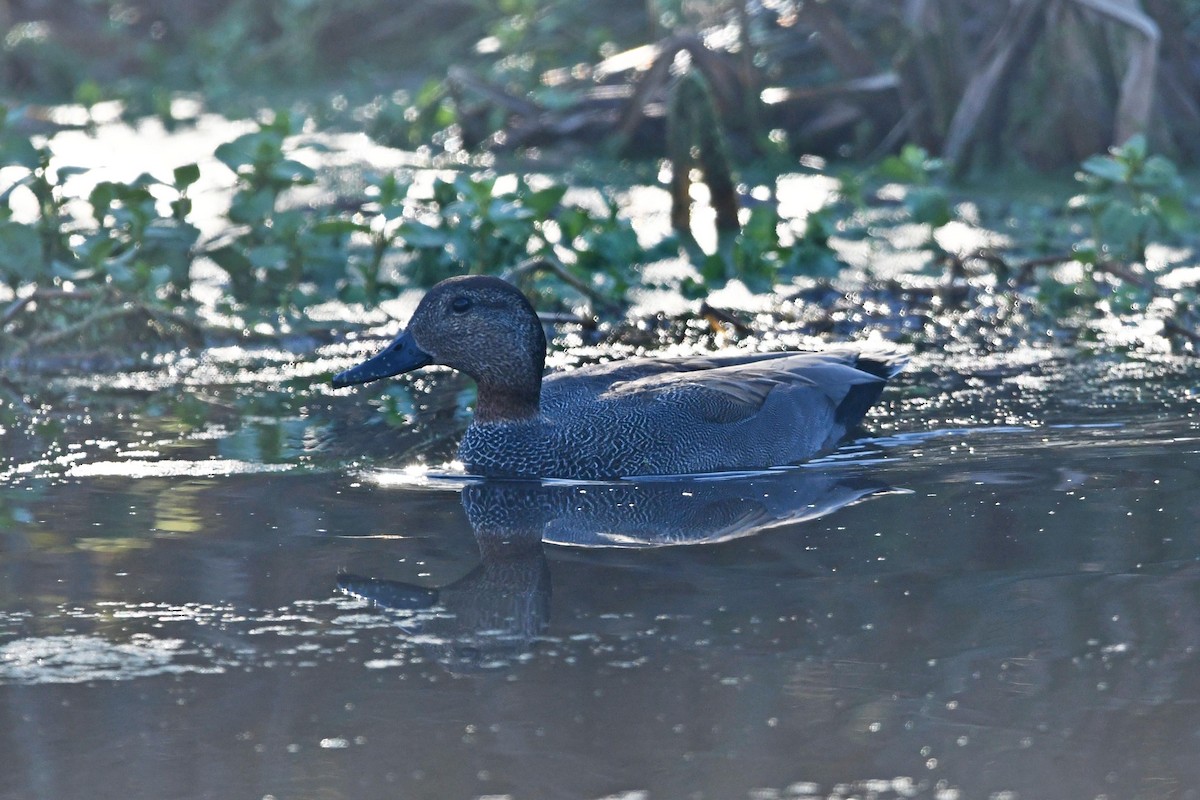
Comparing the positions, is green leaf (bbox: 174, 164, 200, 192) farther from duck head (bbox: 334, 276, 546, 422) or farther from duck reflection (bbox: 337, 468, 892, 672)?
duck reflection (bbox: 337, 468, 892, 672)

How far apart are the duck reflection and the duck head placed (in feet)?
1.02

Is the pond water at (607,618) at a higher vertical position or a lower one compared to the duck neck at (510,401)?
lower

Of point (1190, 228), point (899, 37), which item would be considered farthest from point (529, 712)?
point (899, 37)

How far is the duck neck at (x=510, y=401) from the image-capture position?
5555 millimetres

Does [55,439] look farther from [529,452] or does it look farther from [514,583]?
[514,583]

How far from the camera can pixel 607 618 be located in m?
3.89

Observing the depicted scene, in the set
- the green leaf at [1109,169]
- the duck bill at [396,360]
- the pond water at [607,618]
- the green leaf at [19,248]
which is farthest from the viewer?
the green leaf at [19,248]

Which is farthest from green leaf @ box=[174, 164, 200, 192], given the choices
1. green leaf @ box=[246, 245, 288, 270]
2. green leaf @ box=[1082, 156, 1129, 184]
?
green leaf @ box=[1082, 156, 1129, 184]

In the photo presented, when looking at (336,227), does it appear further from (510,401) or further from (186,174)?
(510,401)

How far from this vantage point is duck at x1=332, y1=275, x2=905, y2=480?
5387 millimetres

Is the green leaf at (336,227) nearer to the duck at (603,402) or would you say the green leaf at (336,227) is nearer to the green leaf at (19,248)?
the green leaf at (19,248)

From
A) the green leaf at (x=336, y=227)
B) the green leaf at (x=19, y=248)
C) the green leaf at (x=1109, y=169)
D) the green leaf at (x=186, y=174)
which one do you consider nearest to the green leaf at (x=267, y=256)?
the green leaf at (x=336, y=227)

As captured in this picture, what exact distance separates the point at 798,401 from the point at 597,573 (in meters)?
1.55

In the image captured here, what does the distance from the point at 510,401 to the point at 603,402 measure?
28 centimetres
